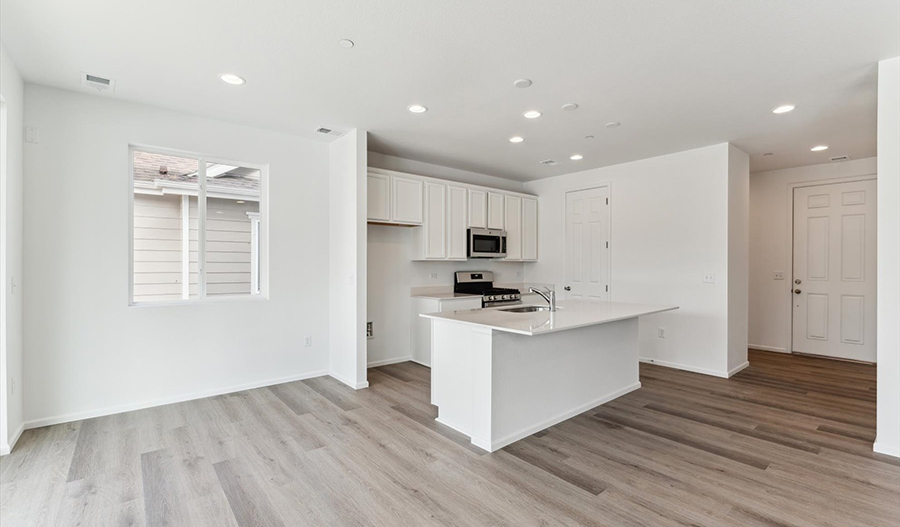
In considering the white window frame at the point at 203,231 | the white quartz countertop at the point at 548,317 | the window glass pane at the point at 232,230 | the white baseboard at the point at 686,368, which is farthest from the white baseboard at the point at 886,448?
the window glass pane at the point at 232,230

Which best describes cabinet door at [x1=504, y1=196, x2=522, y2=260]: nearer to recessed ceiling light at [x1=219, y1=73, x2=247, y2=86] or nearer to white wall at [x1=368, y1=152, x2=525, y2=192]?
white wall at [x1=368, y1=152, x2=525, y2=192]

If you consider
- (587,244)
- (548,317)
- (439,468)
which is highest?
(587,244)

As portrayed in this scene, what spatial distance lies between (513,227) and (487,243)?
2.11 ft

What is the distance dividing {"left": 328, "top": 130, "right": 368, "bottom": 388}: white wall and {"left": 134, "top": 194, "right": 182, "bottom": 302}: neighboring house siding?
141 centimetres

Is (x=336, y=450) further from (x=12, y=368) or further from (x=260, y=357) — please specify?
(x=12, y=368)

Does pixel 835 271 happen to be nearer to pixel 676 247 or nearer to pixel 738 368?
pixel 738 368

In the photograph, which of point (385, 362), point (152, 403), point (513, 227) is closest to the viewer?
point (152, 403)

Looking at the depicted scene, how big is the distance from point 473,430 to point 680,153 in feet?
13.2

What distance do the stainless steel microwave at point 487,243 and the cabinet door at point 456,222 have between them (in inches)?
4.8

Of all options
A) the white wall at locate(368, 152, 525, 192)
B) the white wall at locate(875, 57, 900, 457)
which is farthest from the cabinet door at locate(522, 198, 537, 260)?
the white wall at locate(875, 57, 900, 457)

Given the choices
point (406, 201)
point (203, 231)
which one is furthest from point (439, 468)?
point (406, 201)

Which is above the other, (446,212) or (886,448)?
(446,212)

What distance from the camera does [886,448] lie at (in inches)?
106

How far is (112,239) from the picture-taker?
3414 mm
